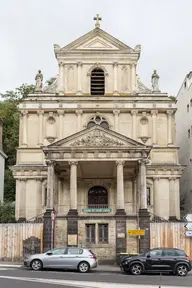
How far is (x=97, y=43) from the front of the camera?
41.8 m

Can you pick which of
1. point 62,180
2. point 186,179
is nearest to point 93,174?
point 62,180

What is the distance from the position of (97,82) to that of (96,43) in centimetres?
369

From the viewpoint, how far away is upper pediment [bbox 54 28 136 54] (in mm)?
41156

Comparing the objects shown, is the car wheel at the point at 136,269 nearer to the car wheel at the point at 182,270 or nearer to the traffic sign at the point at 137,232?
the car wheel at the point at 182,270

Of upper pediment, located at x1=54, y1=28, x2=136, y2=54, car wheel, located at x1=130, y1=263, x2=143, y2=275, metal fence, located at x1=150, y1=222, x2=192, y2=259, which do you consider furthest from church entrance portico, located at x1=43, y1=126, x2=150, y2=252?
upper pediment, located at x1=54, y1=28, x2=136, y2=54

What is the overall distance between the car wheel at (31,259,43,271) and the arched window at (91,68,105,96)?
20.7 meters

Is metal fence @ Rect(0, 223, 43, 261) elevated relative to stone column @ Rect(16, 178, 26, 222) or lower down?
lower down

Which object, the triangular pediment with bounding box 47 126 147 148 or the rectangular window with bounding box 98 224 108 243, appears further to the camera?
the triangular pediment with bounding box 47 126 147 148

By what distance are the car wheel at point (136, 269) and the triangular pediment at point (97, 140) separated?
10.5 m

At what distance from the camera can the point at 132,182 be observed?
37750 mm

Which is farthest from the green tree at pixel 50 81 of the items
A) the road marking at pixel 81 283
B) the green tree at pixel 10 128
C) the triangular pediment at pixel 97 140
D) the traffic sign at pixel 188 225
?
the road marking at pixel 81 283

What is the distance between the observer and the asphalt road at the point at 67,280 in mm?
17500

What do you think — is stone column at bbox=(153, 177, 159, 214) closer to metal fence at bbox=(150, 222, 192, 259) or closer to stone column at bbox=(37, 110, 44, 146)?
metal fence at bbox=(150, 222, 192, 259)

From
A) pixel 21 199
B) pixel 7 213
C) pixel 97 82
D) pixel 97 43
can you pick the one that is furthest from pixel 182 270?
pixel 97 43
